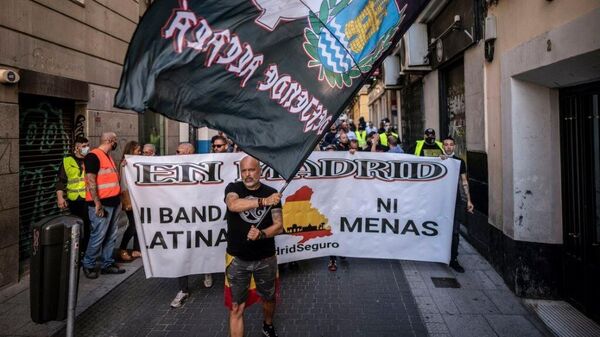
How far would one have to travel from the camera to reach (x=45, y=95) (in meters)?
6.65

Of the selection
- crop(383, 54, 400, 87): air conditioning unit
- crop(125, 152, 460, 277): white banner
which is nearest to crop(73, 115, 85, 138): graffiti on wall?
crop(125, 152, 460, 277): white banner

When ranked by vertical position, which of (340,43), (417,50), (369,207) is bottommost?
(369,207)

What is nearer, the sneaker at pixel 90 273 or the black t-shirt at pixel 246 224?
the black t-shirt at pixel 246 224

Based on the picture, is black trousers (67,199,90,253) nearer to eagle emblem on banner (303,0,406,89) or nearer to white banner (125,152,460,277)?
white banner (125,152,460,277)

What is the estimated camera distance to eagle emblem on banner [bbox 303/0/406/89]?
2967 mm

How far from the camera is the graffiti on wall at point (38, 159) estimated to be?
256 inches

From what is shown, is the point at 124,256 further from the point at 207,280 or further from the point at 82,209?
the point at 207,280

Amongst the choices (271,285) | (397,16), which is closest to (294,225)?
(271,285)

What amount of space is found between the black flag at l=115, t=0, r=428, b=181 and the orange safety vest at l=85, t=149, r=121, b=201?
3.89 meters

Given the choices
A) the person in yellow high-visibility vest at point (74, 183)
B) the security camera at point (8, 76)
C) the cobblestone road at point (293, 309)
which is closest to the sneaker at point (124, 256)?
the person in yellow high-visibility vest at point (74, 183)

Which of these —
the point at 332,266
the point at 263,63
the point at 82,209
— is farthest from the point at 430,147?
the point at 82,209

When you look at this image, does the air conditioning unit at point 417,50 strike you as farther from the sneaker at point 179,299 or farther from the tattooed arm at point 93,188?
the sneaker at point 179,299

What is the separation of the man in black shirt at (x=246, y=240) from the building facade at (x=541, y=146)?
3256 millimetres

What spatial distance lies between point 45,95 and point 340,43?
5724 millimetres
